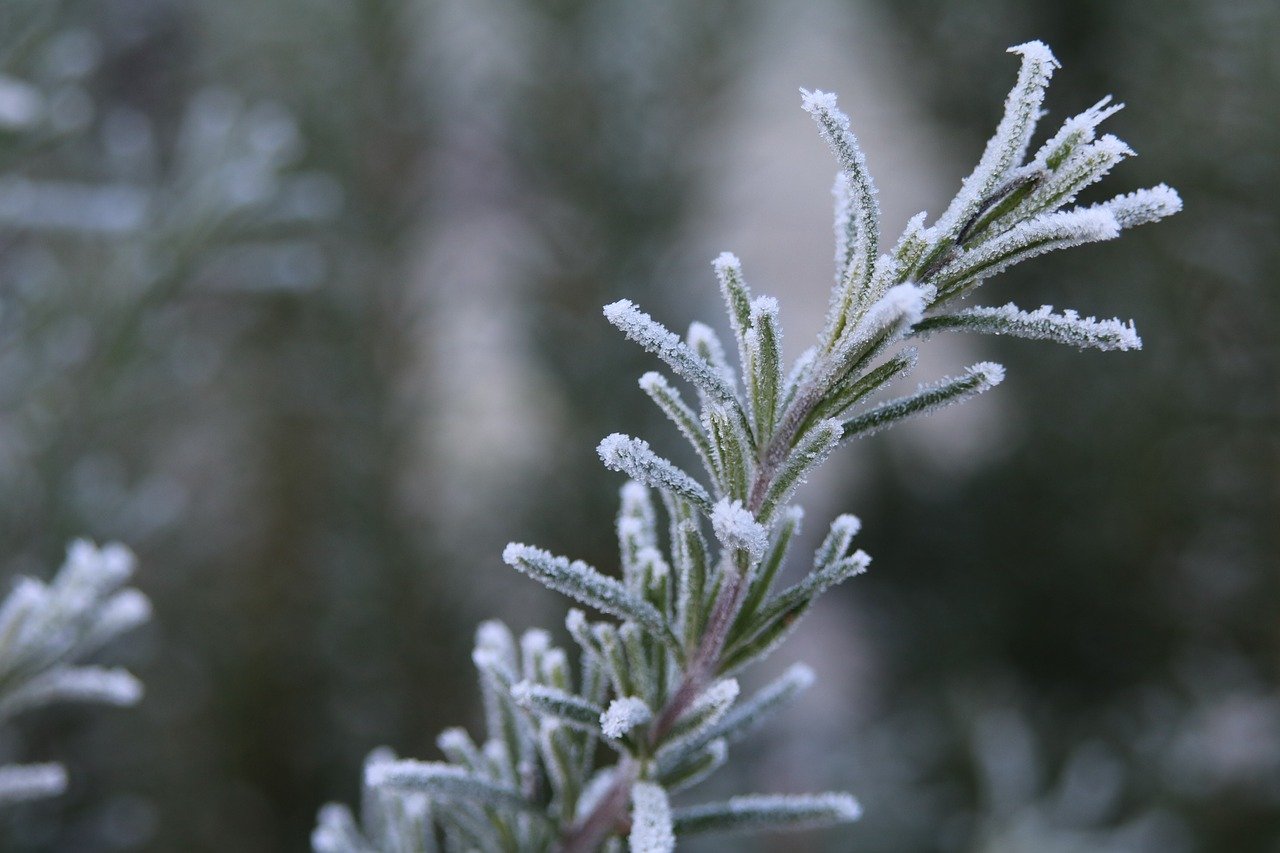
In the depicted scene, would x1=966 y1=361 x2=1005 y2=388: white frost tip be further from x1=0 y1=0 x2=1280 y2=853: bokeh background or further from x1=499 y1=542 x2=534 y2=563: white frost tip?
x1=0 y1=0 x2=1280 y2=853: bokeh background

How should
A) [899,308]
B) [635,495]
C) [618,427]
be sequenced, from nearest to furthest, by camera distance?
[899,308], [635,495], [618,427]

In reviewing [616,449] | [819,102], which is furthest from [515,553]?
[819,102]

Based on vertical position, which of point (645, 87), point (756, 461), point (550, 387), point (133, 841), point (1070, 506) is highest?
point (645, 87)

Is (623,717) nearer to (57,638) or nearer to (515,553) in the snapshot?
(515,553)

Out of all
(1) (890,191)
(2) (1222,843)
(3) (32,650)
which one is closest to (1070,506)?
(2) (1222,843)

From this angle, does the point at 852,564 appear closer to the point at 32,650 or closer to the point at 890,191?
the point at 32,650

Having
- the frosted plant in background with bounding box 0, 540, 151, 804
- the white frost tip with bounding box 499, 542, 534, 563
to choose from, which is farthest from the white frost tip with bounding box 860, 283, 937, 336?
the frosted plant in background with bounding box 0, 540, 151, 804
